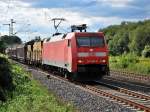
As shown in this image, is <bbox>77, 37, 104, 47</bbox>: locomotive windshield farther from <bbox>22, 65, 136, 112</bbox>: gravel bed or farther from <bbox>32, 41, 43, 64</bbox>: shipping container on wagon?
<bbox>32, 41, 43, 64</bbox>: shipping container on wagon

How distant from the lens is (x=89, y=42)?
28719 millimetres

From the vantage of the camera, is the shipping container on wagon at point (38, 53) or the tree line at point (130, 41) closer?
the shipping container on wagon at point (38, 53)

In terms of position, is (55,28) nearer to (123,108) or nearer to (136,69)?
(136,69)

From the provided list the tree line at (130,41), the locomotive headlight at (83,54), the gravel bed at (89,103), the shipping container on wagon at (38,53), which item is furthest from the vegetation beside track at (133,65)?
the tree line at (130,41)

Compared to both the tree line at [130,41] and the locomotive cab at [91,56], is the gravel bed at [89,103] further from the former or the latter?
the tree line at [130,41]

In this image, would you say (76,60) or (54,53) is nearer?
(76,60)

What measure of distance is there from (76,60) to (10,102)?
42.2 ft

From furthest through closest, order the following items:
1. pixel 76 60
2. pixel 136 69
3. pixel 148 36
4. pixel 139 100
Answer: pixel 148 36, pixel 136 69, pixel 76 60, pixel 139 100

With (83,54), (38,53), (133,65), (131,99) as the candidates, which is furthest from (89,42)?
(38,53)

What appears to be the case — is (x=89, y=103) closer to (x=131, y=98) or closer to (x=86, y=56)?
(x=131, y=98)

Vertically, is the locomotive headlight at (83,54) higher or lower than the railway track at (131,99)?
higher

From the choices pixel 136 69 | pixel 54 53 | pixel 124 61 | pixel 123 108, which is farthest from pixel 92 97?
pixel 124 61

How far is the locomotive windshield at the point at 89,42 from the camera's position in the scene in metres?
28.5

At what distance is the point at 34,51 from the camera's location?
175ft
